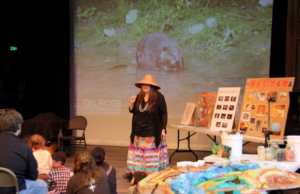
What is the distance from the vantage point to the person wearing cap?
4.15 metres

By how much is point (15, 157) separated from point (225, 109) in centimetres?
317

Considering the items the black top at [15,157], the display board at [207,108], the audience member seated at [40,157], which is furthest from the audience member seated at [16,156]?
the display board at [207,108]

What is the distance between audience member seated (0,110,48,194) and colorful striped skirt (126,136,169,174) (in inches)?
70.7

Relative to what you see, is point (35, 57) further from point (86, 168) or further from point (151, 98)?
point (86, 168)

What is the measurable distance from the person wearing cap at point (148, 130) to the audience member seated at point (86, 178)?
1.88 metres

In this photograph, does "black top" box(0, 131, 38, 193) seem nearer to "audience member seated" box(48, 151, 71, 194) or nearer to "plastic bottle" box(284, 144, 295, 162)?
"audience member seated" box(48, 151, 71, 194)

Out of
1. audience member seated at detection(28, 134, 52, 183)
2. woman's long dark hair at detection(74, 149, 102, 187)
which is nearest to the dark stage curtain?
audience member seated at detection(28, 134, 52, 183)

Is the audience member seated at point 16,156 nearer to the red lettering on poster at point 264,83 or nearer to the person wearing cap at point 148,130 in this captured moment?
the person wearing cap at point 148,130

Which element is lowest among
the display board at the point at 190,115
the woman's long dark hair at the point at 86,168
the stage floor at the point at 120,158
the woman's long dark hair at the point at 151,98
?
the stage floor at the point at 120,158

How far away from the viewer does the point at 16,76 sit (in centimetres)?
749

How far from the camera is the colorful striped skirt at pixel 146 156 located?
416cm

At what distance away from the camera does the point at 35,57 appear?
7.41 m

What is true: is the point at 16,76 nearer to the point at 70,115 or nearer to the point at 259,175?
the point at 70,115

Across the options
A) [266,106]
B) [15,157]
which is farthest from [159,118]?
[15,157]
